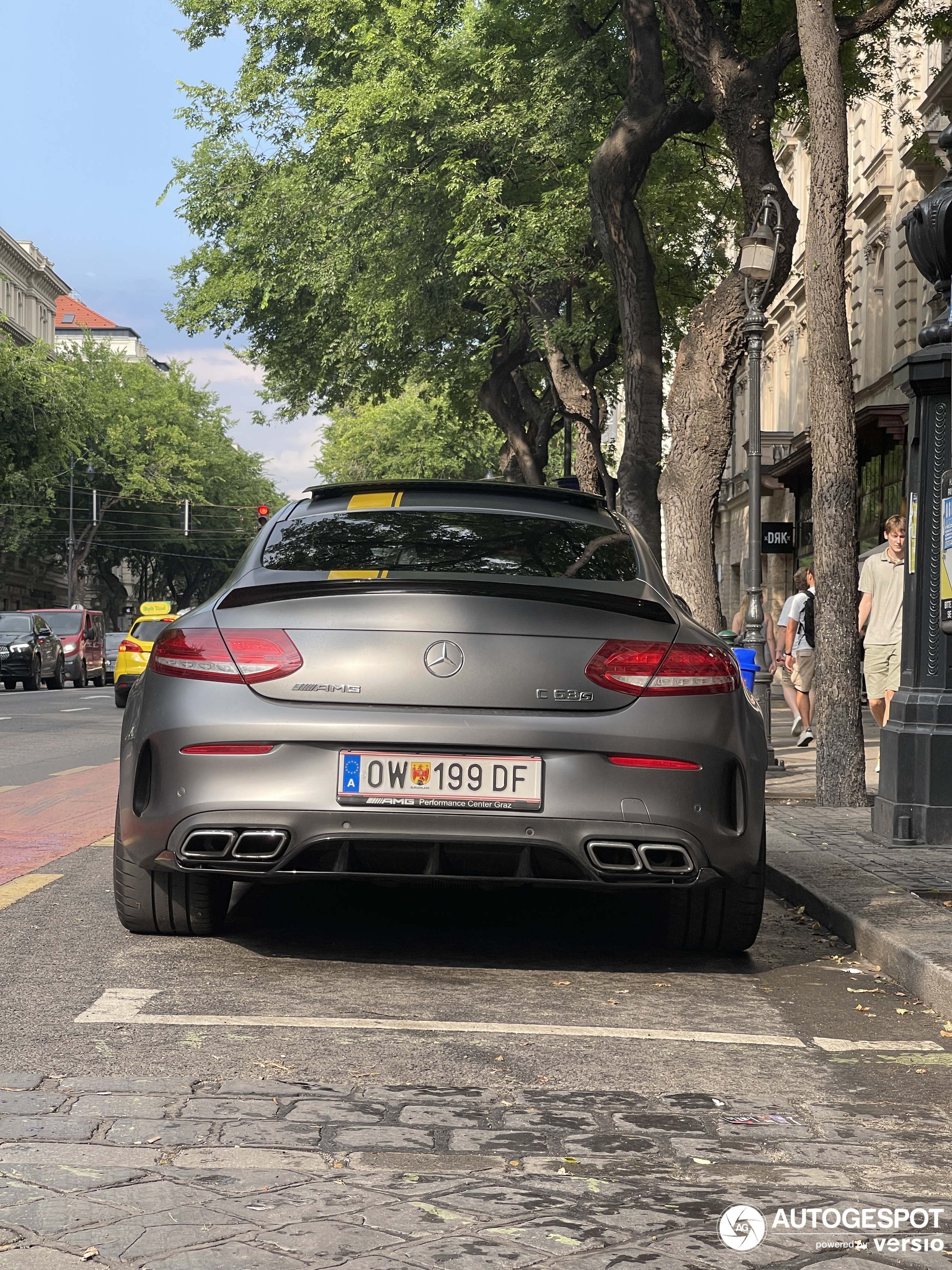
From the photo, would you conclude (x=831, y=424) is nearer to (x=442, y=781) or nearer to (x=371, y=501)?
(x=371, y=501)

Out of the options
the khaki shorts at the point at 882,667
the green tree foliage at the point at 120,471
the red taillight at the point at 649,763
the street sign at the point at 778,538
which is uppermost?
the green tree foliage at the point at 120,471

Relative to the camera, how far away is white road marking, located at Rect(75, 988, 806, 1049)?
486 cm

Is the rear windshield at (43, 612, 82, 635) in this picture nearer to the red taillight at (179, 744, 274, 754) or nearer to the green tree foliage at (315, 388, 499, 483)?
the green tree foliage at (315, 388, 499, 483)

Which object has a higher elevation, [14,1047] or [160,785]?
[160,785]

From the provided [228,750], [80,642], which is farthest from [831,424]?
[80,642]

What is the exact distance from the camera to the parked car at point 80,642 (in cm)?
4284

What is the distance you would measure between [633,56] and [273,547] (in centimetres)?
1292

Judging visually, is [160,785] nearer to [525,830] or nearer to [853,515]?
[525,830]

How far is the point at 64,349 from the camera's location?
70.4 meters

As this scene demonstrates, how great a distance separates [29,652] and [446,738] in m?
35.0

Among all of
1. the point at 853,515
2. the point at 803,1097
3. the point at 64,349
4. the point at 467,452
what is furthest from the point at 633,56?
the point at 64,349

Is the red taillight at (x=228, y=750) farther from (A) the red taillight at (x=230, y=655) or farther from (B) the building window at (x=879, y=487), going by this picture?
(B) the building window at (x=879, y=487)

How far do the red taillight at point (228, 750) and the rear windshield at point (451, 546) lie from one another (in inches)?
25.4

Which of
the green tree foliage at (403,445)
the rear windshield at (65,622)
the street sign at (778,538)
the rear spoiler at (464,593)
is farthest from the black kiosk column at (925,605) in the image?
the rear windshield at (65,622)
